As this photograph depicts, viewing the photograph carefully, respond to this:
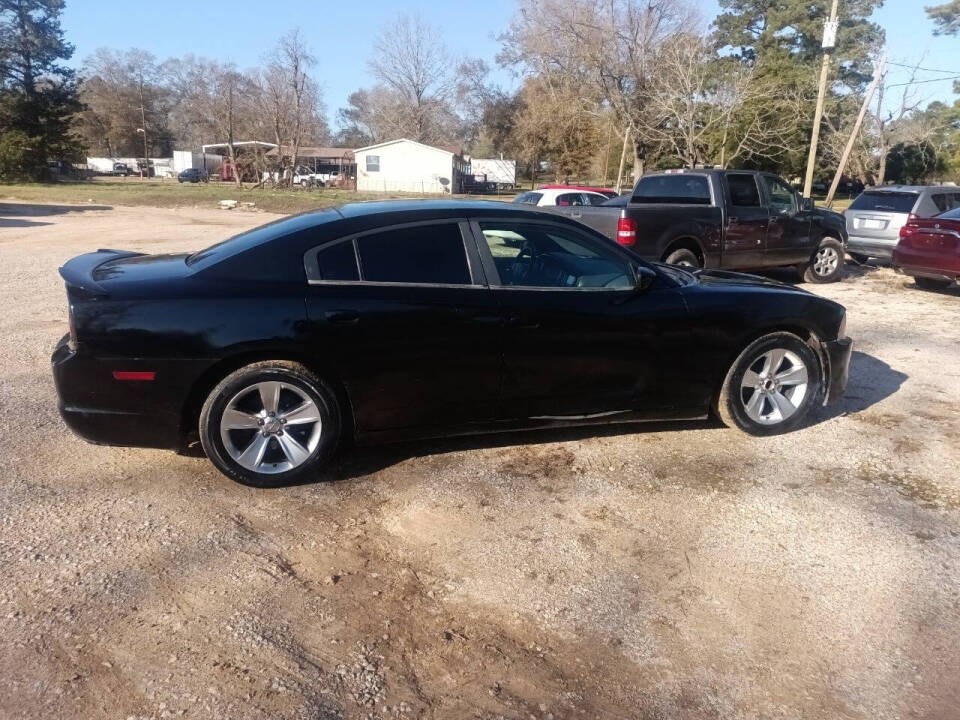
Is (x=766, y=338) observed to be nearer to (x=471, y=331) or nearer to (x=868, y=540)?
(x=868, y=540)

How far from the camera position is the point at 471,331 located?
4074mm

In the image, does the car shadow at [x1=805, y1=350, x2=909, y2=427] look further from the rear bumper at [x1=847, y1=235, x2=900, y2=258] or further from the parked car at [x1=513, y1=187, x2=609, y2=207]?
the parked car at [x1=513, y1=187, x2=609, y2=207]

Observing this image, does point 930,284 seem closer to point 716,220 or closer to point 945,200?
point 945,200

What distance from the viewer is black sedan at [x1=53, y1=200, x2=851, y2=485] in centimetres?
375

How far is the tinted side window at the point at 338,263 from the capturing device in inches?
156

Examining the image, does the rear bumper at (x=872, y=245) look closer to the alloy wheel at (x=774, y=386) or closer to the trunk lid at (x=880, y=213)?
the trunk lid at (x=880, y=213)

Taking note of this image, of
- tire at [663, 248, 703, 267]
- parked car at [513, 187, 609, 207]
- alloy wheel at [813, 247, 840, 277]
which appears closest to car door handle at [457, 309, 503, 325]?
tire at [663, 248, 703, 267]

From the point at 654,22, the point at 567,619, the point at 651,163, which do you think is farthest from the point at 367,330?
the point at 651,163

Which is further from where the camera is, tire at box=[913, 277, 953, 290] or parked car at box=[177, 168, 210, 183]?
parked car at box=[177, 168, 210, 183]

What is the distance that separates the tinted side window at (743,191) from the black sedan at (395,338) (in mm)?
5978

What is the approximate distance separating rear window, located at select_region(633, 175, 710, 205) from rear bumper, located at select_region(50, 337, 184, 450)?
831cm

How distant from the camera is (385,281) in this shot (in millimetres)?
4023

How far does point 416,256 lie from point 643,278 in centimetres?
143

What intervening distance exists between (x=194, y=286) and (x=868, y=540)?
367cm
